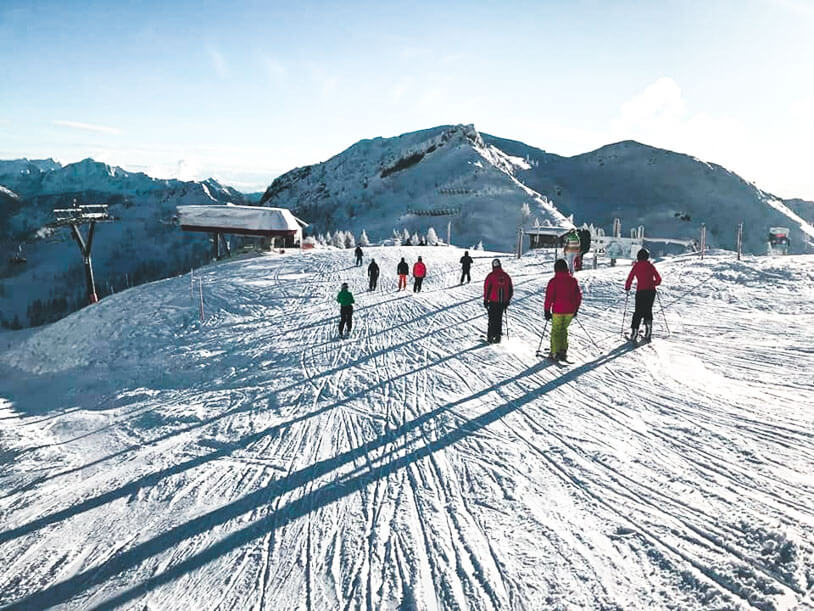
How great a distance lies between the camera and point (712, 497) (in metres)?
4.38

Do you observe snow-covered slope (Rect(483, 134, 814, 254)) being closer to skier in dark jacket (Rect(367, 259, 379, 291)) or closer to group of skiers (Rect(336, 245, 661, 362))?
skier in dark jacket (Rect(367, 259, 379, 291))

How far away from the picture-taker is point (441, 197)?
124812 mm

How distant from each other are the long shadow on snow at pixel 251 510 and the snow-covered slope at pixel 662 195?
139 m

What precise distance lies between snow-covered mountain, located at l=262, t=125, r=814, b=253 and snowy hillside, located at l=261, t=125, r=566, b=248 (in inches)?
14.4

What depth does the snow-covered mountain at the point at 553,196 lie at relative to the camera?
365 ft

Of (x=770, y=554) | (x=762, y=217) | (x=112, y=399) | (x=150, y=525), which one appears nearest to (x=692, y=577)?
(x=770, y=554)

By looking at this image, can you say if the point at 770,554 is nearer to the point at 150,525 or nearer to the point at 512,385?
the point at 512,385

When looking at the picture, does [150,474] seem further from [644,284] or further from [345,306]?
[644,284]

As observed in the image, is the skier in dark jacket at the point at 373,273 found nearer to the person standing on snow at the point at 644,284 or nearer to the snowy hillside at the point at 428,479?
the snowy hillside at the point at 428,479

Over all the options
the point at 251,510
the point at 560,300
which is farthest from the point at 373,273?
the point at 251,510

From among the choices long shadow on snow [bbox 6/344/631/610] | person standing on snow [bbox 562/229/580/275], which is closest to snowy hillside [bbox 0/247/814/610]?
long shadow on snow [bbox 6/344/631/610]

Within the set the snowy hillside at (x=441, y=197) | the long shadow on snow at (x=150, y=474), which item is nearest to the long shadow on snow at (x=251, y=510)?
the long shadow on snow at (x=150, y=474)

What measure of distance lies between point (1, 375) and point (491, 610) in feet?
65.6

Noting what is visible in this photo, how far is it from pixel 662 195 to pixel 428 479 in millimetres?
177708
